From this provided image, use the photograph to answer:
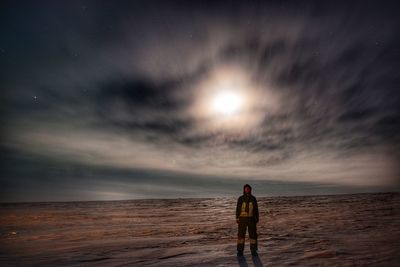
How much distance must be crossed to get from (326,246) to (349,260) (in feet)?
8.95

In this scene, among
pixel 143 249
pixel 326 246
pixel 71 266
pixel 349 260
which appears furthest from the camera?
pixel 143 249

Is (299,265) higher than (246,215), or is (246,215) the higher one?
(246,215)

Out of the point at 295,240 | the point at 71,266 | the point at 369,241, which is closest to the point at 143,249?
the point at 71,266

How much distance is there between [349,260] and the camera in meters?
8.41

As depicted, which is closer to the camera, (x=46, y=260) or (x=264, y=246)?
(x=46, y=260)

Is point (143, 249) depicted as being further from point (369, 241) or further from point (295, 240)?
point (369, 241)

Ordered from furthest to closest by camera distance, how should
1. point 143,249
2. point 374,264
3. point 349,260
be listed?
point 143,249, point 349,260, point 374,264

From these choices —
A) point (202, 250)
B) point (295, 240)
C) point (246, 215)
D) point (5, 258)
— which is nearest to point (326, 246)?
point (295, 240)

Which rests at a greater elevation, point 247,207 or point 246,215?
point 247,207

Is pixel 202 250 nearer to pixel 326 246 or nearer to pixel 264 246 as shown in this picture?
pixel 264 246

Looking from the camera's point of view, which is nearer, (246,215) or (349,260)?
(349,260)

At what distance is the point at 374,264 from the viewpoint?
780 centimetres

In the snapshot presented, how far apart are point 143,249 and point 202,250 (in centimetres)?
295

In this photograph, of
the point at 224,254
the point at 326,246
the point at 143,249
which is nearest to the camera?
the point at 224,254
